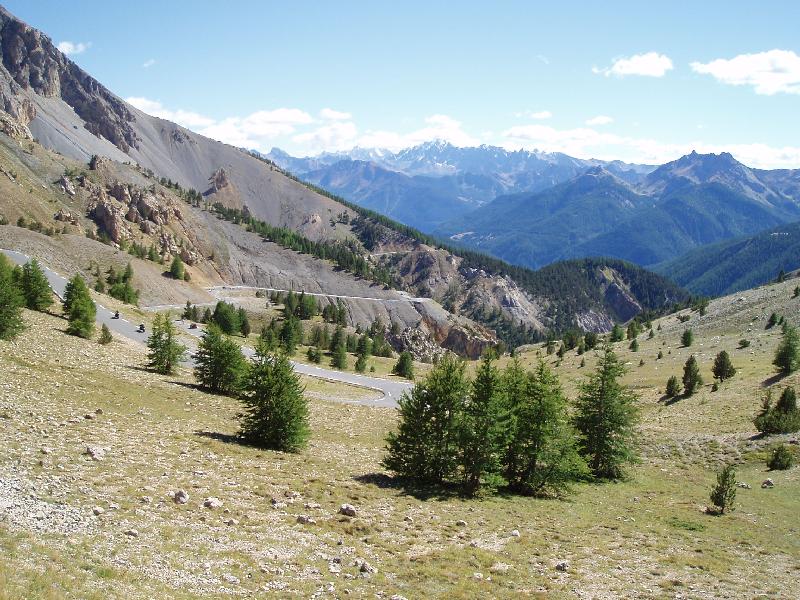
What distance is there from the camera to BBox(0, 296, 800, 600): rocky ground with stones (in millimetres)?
15758

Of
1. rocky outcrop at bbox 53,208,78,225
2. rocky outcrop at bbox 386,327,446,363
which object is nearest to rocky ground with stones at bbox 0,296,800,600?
rocky outcrop at bbox 386,327,446,363

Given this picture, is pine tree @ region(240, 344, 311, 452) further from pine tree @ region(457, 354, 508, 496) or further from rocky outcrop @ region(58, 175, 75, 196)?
rocky outcrop @ region(58, 175, 75, 196)

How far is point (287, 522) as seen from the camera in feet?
69.9

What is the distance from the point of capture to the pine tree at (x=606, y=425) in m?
38.4

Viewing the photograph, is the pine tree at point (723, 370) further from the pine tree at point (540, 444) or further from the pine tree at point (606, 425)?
the pine tree at point (540, 444)

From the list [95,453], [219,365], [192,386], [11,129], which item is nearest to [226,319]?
[219,365]

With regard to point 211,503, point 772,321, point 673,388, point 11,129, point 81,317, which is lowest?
point 211,503

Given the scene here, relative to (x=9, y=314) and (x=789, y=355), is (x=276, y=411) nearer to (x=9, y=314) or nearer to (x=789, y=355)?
(x=9, y=314)

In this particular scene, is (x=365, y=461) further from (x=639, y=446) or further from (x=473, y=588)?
(x=639, y=446)

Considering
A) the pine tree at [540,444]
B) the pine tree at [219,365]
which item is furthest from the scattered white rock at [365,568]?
the pine tree at [219,365]

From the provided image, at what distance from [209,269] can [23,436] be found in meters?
182

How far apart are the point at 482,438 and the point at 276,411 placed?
11941 millimetres

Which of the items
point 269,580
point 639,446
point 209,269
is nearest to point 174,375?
point 269,580

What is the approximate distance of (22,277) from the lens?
56.9 meters
